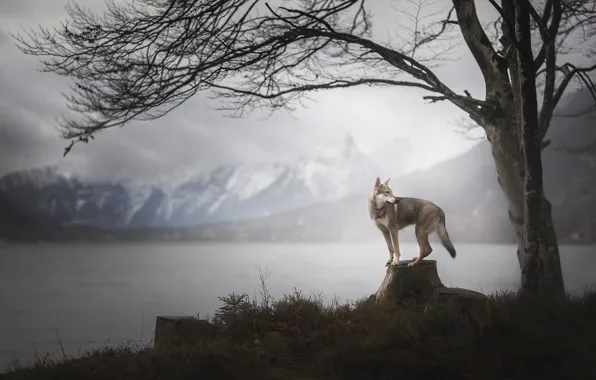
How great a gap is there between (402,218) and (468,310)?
5.01 feet

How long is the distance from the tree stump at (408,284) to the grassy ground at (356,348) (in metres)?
0.24

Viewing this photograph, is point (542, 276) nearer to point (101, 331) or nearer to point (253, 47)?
point (253, 47)

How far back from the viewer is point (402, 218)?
6305mm

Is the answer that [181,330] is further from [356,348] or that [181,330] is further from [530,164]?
[530,164]

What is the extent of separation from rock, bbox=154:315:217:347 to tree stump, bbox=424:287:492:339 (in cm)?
220

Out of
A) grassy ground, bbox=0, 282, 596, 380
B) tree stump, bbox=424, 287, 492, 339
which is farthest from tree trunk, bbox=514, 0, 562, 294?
tree stump, bbox=424, 287, 492, 339

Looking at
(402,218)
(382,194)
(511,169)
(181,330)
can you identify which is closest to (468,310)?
(402,218)

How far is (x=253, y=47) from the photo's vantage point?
626 cm

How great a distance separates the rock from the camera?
5555 millimetres

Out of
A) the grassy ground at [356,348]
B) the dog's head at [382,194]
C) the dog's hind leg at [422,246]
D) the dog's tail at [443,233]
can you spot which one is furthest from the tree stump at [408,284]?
the dog's head at [382,194]

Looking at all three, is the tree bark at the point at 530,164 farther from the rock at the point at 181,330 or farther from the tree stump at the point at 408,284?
the rock at the point at 181,330

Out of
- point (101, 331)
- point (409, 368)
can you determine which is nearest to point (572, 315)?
point (409, 368)

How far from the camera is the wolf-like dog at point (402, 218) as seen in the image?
6.20 meters

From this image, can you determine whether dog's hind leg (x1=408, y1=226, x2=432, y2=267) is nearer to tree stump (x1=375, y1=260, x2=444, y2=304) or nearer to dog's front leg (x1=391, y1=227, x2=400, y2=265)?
tree stump (x1=375, y1=260, x2=444, y2=304)
